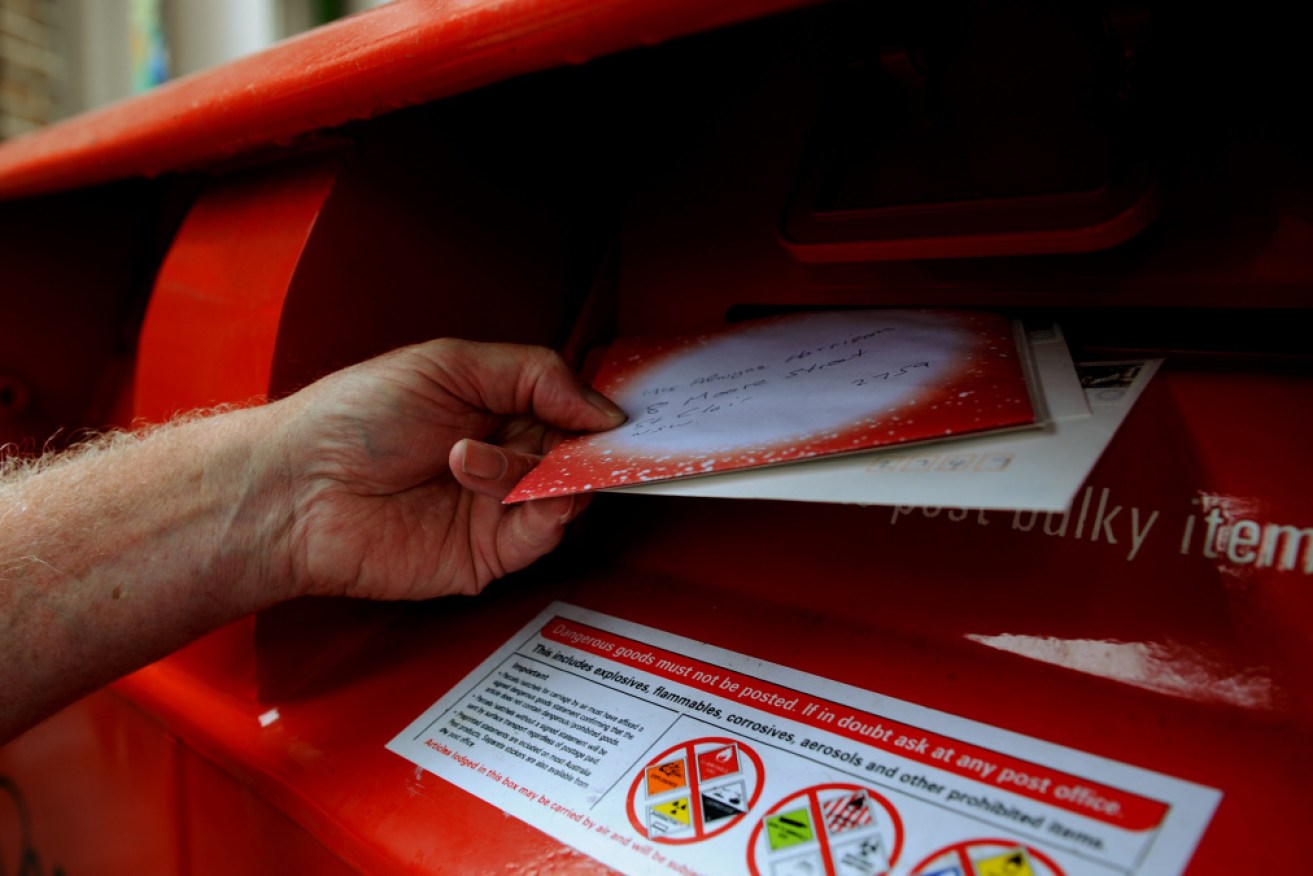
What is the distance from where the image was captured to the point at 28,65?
4.16m

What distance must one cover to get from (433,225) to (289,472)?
30 cm

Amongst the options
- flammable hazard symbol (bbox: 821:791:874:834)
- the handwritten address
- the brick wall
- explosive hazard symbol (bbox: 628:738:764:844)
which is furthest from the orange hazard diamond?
the brick wall

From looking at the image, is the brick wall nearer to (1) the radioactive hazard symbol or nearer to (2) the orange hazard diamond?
(2) the orange hazard diamond

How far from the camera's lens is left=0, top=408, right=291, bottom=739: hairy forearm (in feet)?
2.43

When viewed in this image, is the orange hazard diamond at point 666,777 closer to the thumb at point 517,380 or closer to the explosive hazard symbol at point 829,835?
the explosive hazard symbol at point 829,835

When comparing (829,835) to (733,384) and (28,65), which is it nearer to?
(733,384)

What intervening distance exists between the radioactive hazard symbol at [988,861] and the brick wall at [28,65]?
510cm

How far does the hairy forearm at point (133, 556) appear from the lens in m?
0.74

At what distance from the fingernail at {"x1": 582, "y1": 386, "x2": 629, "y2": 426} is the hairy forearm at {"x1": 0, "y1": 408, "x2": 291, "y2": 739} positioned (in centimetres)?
30

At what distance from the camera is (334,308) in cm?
84

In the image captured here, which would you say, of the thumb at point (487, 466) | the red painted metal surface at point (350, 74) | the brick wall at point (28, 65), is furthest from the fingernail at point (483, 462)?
the brick wall at point (28, 65)

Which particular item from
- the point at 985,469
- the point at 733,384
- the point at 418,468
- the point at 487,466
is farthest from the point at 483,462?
the point at 985,469

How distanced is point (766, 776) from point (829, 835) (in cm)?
6

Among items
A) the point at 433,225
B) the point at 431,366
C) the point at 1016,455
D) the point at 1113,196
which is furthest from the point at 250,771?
the point at 1113,196
